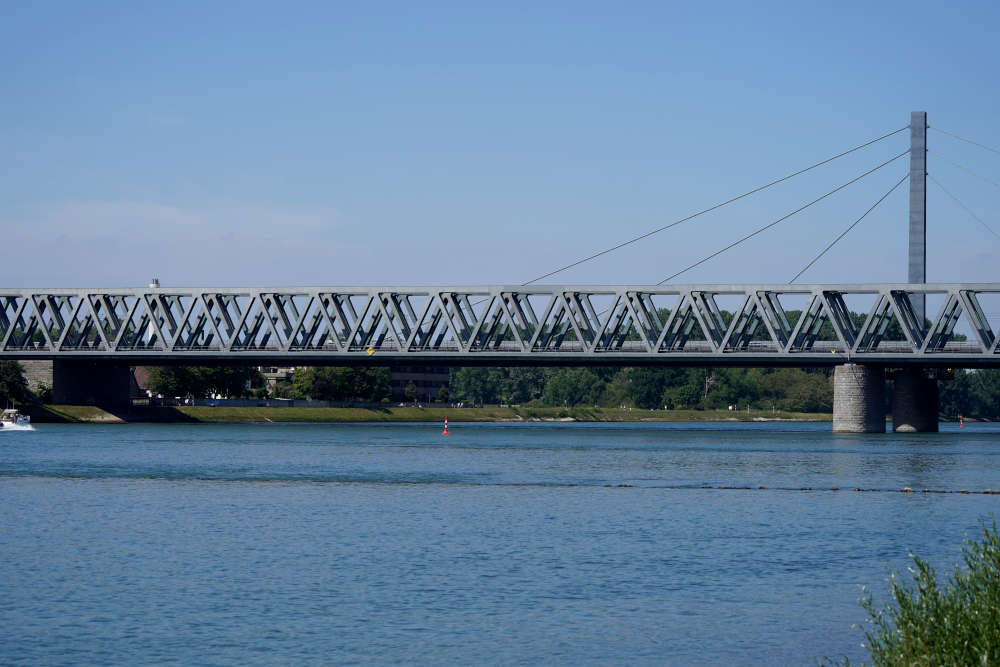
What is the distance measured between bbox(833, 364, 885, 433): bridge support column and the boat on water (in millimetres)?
76424

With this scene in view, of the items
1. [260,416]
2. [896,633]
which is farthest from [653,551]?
[260,416]

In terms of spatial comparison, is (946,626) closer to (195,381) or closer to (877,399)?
(877,399)

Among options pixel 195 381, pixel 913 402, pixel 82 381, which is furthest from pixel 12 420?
pixel 913 402

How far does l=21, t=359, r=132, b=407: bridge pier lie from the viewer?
481ft

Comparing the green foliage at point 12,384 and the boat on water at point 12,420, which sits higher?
the green foliage at point 12,384

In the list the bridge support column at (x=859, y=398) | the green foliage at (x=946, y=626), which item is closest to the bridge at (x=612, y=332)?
the bridge support column at (x=859, y=398)

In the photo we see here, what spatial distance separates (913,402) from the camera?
139 meters

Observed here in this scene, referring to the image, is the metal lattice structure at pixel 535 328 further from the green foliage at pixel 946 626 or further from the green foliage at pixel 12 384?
the green foliage at pixel 946 626

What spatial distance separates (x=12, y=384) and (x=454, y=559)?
11581cm

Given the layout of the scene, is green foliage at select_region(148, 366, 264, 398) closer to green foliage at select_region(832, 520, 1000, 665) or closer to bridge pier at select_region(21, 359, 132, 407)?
bridge pier at select_region(21, 359, 132, 407)

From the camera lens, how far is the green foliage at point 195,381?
17950 centimetres

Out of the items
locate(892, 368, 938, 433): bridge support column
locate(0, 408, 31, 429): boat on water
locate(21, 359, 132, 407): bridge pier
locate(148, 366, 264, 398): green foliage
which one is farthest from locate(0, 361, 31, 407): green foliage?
locate(892, 368, 938, 433): bridge support column

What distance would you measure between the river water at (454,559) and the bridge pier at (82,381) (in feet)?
253

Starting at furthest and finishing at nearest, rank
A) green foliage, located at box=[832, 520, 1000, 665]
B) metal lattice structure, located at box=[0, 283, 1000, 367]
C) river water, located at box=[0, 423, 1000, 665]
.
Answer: metal lattice structure, located at box=[0, 283, 1000, 367], river water, located at box=[0, 423, 1000, 665], green foliage, located at box=[832, 520, 1000, 665]
